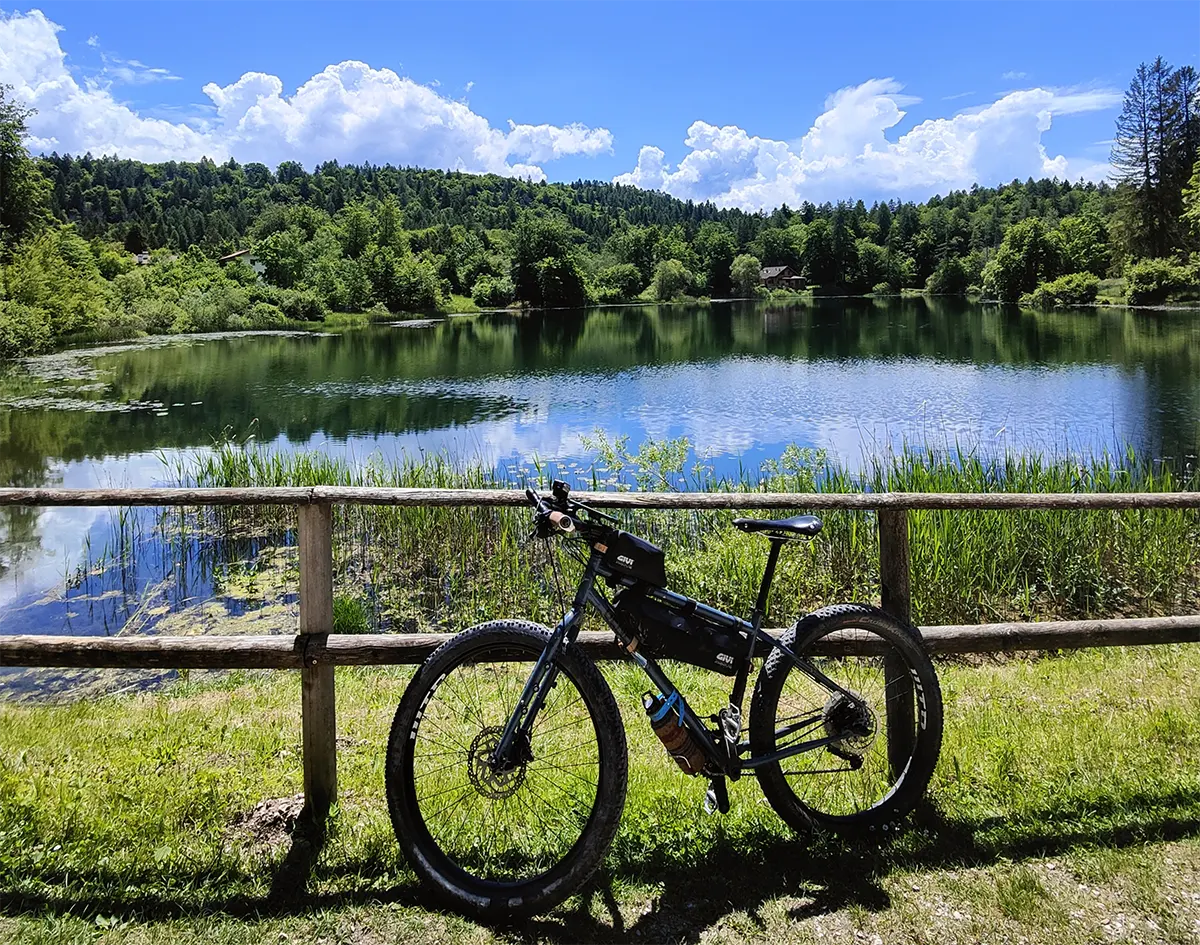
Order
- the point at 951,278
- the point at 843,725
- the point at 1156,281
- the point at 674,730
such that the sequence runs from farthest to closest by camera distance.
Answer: the point at 951,278 < the point at 1156,281 < the point at 843,725 < the point at 674,730

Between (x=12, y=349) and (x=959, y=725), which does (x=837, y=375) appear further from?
(x=12, y=349)

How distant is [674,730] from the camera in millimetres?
2885

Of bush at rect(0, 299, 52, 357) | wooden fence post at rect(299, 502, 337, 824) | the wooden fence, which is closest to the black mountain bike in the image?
the wooden fence

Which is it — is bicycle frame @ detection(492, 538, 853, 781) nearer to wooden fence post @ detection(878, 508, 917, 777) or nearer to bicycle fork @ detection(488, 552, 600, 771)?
bicycle fork @ detection(488, 552, 600, 771)

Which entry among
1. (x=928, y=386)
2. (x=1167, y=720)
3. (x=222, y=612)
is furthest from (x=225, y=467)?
(x=928, y=386)

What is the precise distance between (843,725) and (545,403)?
2314 centimetres

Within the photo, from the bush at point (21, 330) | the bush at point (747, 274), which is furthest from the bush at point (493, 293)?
the bush at point (21, 330)

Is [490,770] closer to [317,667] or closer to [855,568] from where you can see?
[317,667]

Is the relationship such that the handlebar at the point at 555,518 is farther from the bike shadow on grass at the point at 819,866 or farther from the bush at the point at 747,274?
the bush at the point at 747,274

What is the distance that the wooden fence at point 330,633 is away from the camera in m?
3.25

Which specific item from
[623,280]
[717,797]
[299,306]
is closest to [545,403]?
[717,797]

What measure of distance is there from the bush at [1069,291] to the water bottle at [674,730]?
76.7 m

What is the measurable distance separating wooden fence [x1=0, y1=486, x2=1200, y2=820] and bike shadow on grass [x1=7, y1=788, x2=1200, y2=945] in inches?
18.3

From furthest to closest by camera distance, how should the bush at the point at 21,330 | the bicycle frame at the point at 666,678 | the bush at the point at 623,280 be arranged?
the bush at the point at 623,280
the bush at the point at 21,330
the bicycle frame at the point at 666,678
